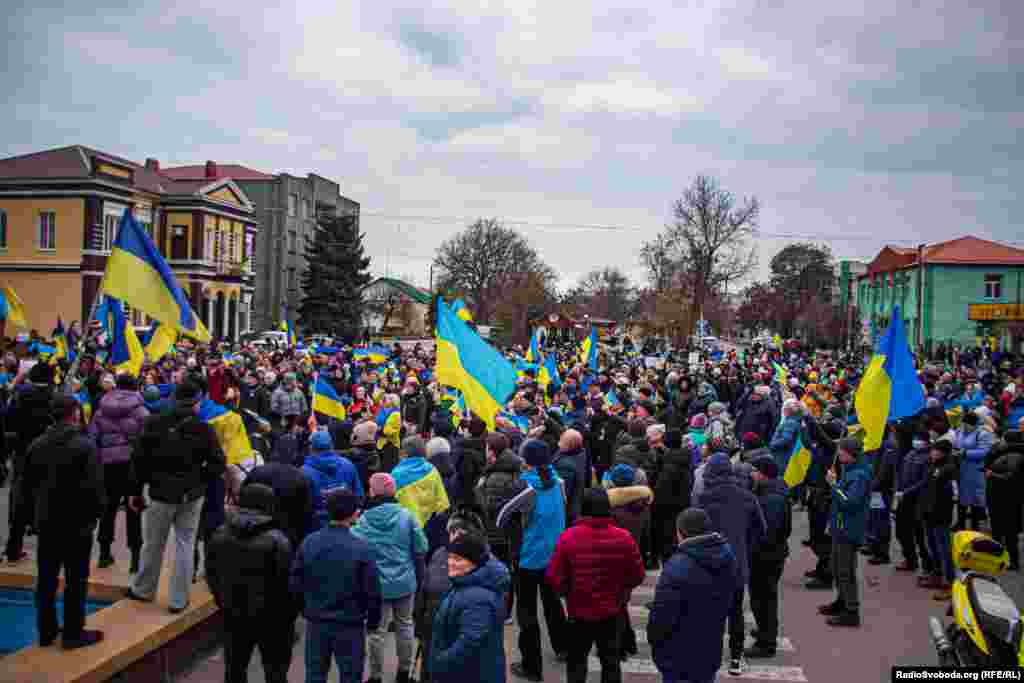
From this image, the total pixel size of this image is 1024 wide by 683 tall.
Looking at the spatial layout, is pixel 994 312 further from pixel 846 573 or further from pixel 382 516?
pixel 382 516

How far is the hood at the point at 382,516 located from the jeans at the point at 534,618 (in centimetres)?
132

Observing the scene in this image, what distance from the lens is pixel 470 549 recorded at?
4336 mm

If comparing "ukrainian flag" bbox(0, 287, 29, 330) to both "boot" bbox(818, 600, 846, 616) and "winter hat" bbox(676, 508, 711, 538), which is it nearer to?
"winter hat" bbox(676, 508, 711, 538)

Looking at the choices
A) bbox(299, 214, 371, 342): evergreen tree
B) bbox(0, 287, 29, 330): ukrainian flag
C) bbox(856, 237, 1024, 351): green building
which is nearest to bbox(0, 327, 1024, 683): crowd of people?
bbox(0, 287, 29, 330): ukrainian flag

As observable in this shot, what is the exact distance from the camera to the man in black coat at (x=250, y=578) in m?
4.98

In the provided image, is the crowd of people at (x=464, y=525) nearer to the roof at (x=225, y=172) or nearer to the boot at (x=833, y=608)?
the boot at (x=833, y=608)

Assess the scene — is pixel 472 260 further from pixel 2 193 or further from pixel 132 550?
pixel 132 550

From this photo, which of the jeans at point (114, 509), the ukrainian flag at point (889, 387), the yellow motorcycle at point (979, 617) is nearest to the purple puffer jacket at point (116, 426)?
the jeans at point (114, 509)

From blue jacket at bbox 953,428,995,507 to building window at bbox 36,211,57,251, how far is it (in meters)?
45.8

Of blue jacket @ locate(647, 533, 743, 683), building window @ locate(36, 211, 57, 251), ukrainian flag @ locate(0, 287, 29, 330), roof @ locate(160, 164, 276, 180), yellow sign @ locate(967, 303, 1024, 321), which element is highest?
roof @ locate(160, 164, 276, 180)

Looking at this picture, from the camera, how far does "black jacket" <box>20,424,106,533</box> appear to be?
18.9 feet

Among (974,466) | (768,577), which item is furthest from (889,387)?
(768,577)

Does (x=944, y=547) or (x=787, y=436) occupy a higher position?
(x=787, y=436)

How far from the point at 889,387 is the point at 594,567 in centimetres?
529
